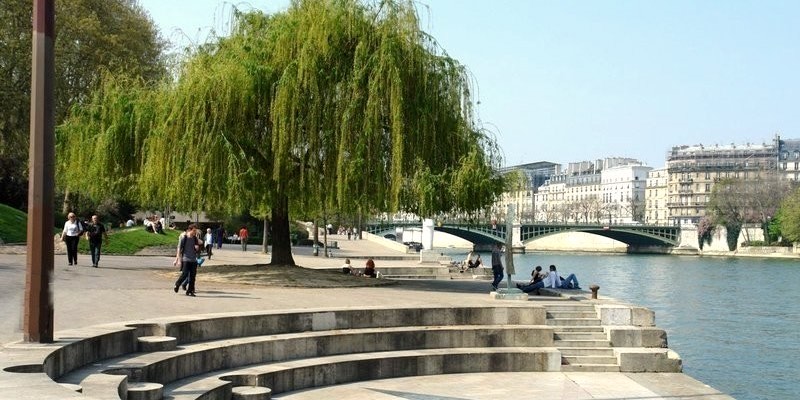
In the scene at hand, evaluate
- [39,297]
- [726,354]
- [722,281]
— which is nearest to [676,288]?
[722,281]

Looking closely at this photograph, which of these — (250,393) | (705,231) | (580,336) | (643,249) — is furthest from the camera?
(643,249)

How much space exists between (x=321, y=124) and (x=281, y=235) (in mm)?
4263

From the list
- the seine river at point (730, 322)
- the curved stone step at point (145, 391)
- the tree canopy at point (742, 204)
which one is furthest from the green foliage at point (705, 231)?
the curved stone step at point (145, 391)

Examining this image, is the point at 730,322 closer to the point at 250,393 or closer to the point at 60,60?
the point at 250,393

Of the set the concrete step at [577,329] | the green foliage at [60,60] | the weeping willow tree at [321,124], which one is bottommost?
the concrete step at [577,329]

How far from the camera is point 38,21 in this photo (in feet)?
37.3

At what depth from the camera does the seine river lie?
23.9 m

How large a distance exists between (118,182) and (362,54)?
7566 mm

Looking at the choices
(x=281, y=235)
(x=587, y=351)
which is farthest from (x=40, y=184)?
(x=281, y=235)

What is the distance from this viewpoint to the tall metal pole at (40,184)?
11.3 metres

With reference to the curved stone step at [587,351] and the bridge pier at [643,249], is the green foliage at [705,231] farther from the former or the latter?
the curved stone step at [587,351]

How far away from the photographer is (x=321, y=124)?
78.6 feet

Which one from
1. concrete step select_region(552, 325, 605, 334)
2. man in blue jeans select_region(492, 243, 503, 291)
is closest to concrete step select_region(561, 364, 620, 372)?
concrete step select_region(552, 325, 605, 334)

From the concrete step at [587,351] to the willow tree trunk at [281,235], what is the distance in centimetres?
928
